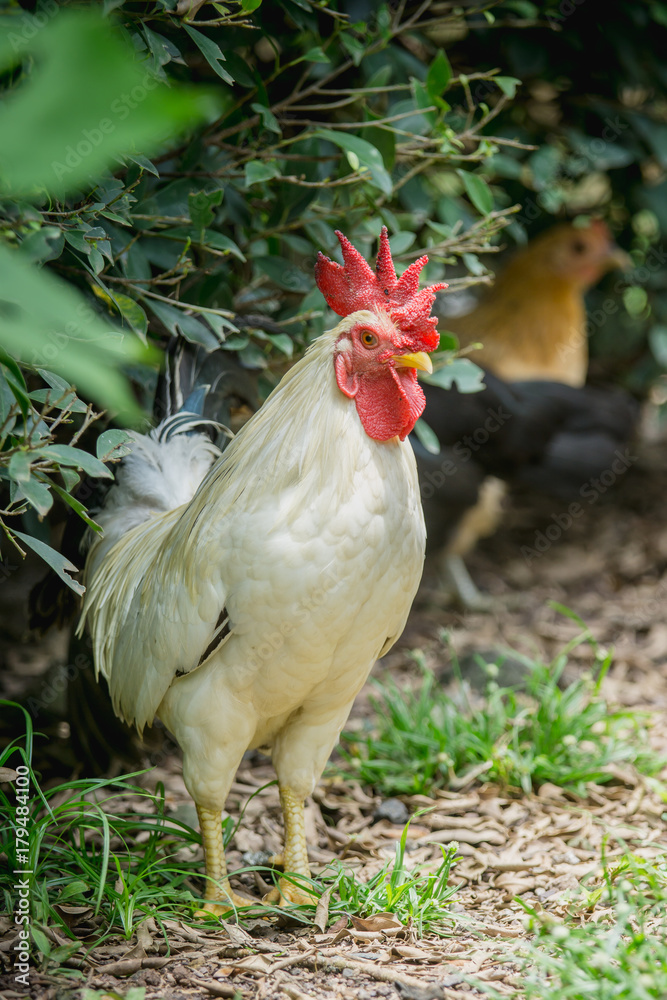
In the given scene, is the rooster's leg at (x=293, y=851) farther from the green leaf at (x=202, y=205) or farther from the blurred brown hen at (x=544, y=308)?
the blurred brown hen at (x=544, y=308)

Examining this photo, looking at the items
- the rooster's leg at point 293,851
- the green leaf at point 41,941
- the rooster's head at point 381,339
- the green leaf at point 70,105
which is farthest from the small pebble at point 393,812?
the green leaf at point 70,105

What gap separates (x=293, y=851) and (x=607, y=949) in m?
1.15

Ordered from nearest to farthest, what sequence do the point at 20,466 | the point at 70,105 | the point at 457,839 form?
1. the point at 70,105
2. the point at 20,466
3. the point at 457,839

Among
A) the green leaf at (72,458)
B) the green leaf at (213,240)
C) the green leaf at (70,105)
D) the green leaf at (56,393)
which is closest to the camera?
the green leaf at (70,105)

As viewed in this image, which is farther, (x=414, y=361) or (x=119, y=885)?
(x=119, y=885)

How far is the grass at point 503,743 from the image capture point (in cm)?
328

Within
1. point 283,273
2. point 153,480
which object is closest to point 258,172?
point 283,273

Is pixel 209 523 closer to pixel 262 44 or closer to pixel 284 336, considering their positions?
pixel 284 336

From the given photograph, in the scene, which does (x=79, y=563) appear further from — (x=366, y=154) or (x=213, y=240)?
(x=366, y=154)

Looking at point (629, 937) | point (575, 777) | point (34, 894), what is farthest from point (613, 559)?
point (34, 894)

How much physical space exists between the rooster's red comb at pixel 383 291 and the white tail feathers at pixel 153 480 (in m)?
0.94

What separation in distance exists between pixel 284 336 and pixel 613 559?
12.3ft

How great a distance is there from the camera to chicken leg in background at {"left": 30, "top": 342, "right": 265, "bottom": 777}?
3117 millimetres

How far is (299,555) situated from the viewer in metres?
2.19
